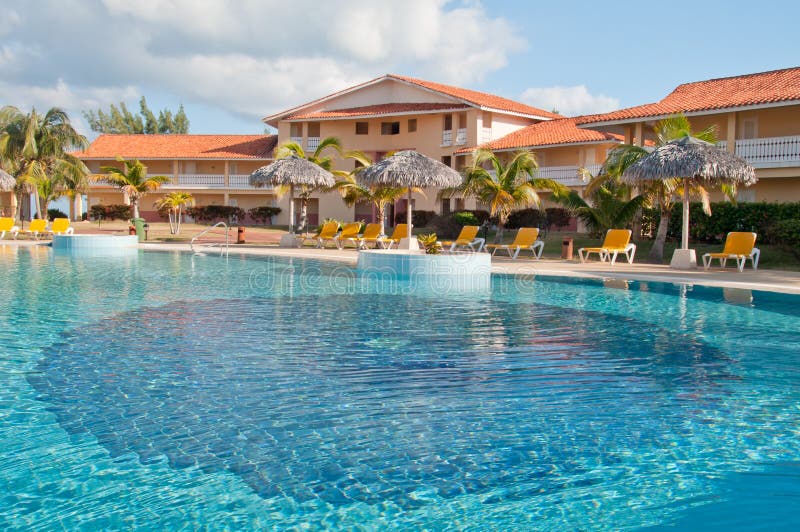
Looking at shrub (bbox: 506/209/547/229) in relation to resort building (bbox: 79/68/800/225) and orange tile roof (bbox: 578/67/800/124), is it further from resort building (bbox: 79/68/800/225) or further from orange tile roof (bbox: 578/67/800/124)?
orange tile roof (bbox: 578/67/800/124)

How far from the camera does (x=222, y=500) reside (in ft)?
12.5

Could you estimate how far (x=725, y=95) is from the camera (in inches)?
1021

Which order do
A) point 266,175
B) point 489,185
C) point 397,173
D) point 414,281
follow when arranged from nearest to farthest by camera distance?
point 414,281 → point 397,173 → point 489,185 → point 266,175

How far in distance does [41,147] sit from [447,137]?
20842 mm

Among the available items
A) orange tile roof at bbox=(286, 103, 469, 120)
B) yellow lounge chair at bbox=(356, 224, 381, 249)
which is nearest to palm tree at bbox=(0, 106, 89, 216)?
orange tile roof at bbox=(286, 103, 469, 120)

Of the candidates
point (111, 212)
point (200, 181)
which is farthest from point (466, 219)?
point (111, 212)

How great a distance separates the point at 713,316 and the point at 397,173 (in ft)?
37.3

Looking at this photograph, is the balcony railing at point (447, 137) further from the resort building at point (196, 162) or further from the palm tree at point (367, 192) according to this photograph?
the resort building at point (196, 162)

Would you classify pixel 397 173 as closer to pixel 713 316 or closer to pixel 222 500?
pixel 713 316

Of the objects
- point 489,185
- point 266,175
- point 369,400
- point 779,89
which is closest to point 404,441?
point 369,400

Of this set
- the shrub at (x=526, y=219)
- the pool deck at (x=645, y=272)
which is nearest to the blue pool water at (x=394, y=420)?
the pool deck at (x=645, y=272)

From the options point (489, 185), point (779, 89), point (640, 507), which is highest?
point (779, 89)

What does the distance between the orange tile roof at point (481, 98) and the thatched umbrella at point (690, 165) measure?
18349mm

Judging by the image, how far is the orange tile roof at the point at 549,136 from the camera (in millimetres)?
31266
